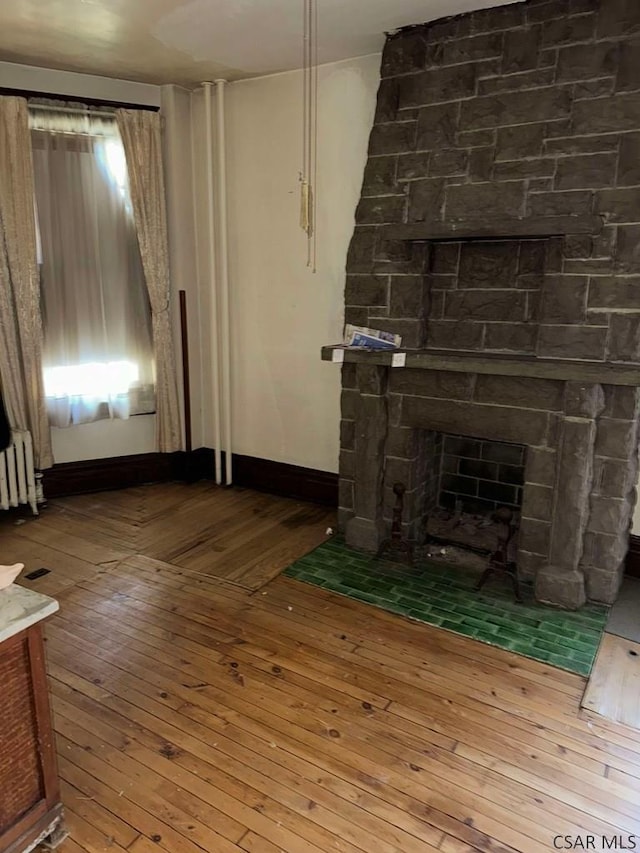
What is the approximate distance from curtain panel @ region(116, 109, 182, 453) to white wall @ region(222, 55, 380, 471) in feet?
1.49

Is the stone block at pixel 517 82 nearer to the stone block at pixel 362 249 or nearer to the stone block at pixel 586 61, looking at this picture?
the stone block at pixel 586 61

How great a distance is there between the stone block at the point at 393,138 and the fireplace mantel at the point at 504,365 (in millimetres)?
1045

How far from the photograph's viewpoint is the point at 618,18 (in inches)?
101

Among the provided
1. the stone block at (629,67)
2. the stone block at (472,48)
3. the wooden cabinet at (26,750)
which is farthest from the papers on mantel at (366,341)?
the wooden cabinet at (26,750)

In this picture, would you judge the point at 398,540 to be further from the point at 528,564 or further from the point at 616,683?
the point at 616,683

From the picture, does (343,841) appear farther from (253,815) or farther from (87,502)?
(87,502)

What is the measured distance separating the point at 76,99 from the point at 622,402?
A: 364 cm

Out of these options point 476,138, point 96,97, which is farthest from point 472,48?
point 96,97

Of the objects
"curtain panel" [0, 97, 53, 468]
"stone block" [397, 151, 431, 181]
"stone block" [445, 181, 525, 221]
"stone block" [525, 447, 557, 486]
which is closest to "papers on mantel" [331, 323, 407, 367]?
"stone block" [445, 181, 525, 221]

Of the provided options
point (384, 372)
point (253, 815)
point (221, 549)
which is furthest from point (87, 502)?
point (253, 815)

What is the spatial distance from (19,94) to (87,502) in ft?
8.44

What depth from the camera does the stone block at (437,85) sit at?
2.91m

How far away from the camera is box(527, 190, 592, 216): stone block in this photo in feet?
8.86

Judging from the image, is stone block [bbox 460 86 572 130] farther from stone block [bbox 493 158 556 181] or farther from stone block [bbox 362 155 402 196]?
stone block [bbox 362 155 402 196]
